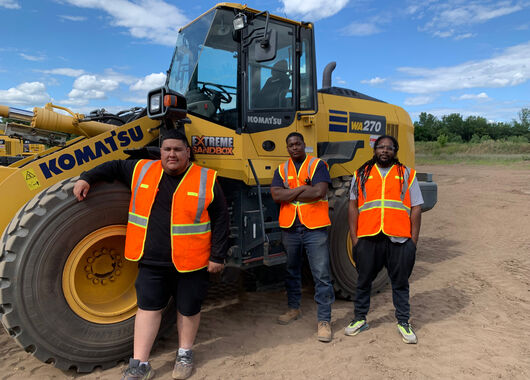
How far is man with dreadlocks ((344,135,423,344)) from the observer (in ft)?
11.8

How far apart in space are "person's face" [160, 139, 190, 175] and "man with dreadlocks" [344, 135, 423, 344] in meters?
1.71

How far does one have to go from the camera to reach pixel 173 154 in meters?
2.89

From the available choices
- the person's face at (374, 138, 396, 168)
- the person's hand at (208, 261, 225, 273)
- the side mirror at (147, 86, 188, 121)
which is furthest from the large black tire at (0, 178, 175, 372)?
the person's face at (374, 138, 396, 168)

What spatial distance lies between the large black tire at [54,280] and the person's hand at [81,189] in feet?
0.22

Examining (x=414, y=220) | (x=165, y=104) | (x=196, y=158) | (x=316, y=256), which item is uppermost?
(x=165, y=104)

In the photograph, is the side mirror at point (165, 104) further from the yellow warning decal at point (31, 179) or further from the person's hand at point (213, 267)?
the person's hand at point (213, 267)

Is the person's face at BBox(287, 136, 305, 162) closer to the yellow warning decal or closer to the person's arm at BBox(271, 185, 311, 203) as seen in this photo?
the person's arm at BBox(271, 185, 311, 203)

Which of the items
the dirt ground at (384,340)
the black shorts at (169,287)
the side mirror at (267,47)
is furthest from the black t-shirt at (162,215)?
the side mirror at (267,47)

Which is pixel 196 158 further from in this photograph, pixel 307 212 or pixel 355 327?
pixel 355 327

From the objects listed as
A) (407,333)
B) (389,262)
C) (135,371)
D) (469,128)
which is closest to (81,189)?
(135,371)

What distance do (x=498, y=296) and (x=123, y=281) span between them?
4.40m

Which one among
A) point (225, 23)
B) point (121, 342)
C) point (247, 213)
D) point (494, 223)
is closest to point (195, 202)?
point (247, 213)

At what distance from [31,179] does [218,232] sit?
156 cm

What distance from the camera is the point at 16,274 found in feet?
8.96
